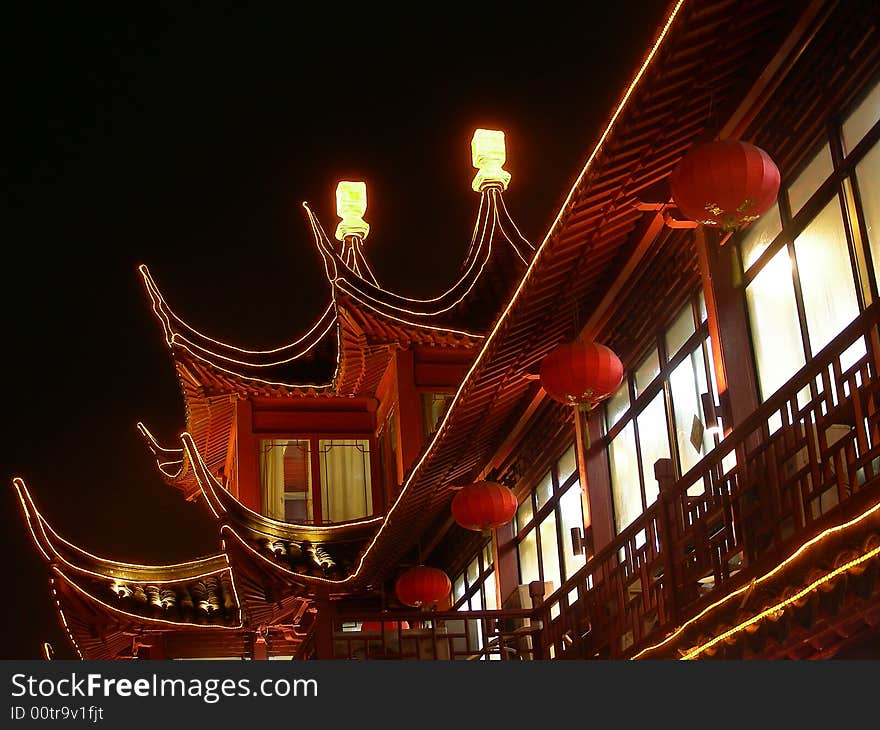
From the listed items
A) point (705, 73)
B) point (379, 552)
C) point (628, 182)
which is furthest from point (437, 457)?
point (705, 73)

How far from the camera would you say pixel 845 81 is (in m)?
9.12

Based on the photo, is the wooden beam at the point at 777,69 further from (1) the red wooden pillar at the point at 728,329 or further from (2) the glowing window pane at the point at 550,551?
(2) the glowing window pane at the point at 550,551

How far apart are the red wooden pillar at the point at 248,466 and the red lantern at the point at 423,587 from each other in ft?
17.2

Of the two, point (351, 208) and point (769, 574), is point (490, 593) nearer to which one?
point (351, 208)

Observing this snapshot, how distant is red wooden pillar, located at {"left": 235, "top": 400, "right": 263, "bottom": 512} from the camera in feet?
76.1

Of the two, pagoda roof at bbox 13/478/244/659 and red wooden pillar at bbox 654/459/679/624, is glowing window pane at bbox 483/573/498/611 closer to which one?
pagoda roof at bbox 13/478/244/659

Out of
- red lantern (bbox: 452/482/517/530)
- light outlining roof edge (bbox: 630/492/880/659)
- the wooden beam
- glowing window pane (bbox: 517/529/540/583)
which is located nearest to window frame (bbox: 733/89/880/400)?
the wooden beam

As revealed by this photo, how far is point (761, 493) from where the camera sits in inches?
330

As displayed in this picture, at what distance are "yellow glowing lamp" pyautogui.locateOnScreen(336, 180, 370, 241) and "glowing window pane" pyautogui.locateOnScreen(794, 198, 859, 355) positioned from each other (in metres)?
15.7

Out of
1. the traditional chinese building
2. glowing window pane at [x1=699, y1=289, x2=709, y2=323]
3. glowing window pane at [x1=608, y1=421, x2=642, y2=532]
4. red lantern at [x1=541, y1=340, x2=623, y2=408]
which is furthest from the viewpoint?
glowing window pane at [x1=608, y1=421, x2=642, y2=532]

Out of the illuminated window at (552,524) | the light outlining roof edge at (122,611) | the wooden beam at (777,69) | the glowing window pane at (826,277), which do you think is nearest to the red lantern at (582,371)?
the wooden beam at (777,69)

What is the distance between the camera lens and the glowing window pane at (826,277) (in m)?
9.24

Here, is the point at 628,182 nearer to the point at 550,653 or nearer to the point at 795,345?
the point at 795,345

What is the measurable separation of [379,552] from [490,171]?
6.19 meters
